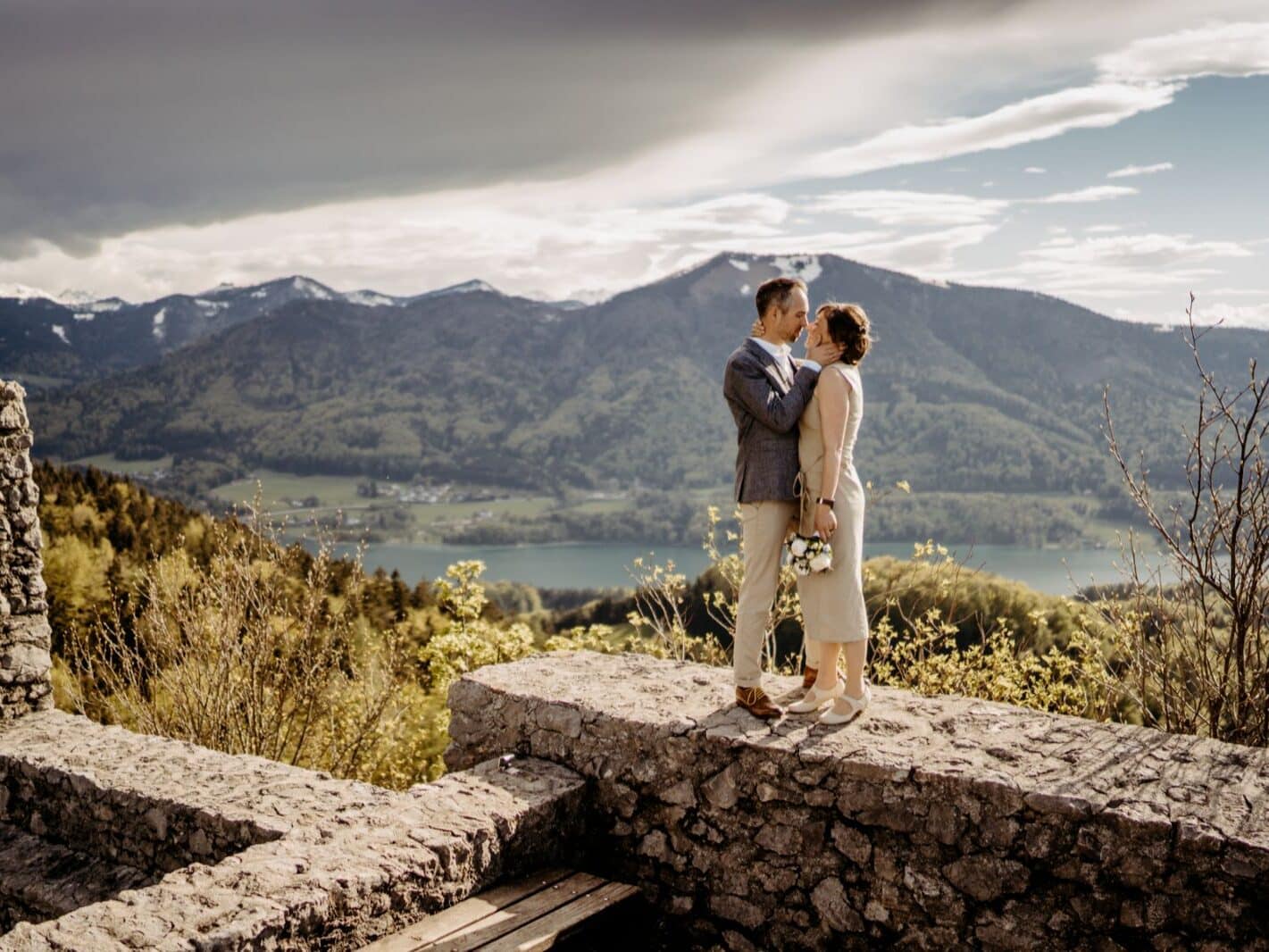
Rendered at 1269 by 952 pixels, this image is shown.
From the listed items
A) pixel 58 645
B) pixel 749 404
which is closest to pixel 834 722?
pixel 749 404

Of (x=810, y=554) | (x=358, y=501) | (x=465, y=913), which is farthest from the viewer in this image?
(x=358, y=501)

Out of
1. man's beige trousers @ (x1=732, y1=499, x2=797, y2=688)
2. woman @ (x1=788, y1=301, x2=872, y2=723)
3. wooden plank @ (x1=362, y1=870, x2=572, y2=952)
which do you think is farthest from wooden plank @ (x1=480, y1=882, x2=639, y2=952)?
woman @ (x1=788, y1=301, x2=872, y2=723)

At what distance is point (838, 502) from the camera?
13.9 ft

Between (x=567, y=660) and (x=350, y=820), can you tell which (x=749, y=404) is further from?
(x=350, y=820)

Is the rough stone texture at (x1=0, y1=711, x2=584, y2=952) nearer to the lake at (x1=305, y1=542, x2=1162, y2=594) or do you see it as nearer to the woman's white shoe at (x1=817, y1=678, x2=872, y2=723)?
the woman's white shoe at (x1=817, y1=678, x2=872, y2=723)

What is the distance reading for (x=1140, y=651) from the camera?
5.30 m

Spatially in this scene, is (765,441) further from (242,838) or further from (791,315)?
(242,838)

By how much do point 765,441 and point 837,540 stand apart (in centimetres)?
55

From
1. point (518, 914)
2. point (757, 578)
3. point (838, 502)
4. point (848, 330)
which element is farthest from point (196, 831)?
point (848, 330)

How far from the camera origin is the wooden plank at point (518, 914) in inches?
142

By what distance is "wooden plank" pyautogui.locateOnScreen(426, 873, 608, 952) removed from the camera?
11.9 feet

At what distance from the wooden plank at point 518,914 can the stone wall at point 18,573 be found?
13.3 feet

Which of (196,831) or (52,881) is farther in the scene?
(52,881)

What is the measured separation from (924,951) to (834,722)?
3.12 feet
